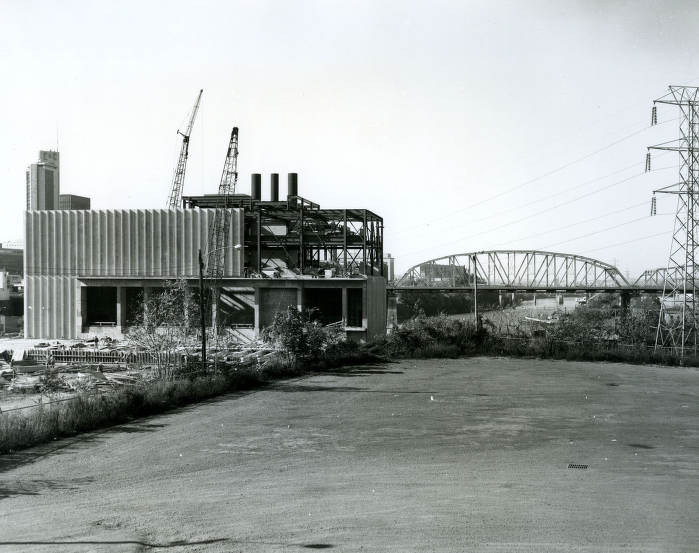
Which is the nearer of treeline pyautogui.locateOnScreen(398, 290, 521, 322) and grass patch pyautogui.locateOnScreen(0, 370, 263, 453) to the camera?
grass patch pyautogui.locateOnScreen(0, 370, 263, 453)

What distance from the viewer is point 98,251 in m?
60.4

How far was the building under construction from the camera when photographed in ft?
188

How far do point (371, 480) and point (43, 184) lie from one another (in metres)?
170

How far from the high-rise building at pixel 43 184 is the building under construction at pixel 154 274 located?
98993mm

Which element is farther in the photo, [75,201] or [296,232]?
[75,201]

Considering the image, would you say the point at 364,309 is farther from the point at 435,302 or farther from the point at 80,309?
the point at 435,302

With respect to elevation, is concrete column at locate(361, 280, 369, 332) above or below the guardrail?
above

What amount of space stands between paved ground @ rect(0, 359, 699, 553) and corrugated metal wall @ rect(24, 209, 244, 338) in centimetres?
3833

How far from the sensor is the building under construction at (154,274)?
2250 inches

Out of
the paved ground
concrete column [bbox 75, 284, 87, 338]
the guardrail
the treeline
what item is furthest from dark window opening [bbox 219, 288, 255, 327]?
the treeline

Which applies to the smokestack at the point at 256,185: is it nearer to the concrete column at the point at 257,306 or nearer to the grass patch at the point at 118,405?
the concrete column at the point at 257,306

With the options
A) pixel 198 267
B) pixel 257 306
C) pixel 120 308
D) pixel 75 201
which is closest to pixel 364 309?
pixel 257 306

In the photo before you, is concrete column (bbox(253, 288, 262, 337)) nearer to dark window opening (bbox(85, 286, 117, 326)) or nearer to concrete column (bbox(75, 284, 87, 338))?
dark window opening (bbox(85, 286, 117, 326))

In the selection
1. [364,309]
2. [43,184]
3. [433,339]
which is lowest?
[433,339]
